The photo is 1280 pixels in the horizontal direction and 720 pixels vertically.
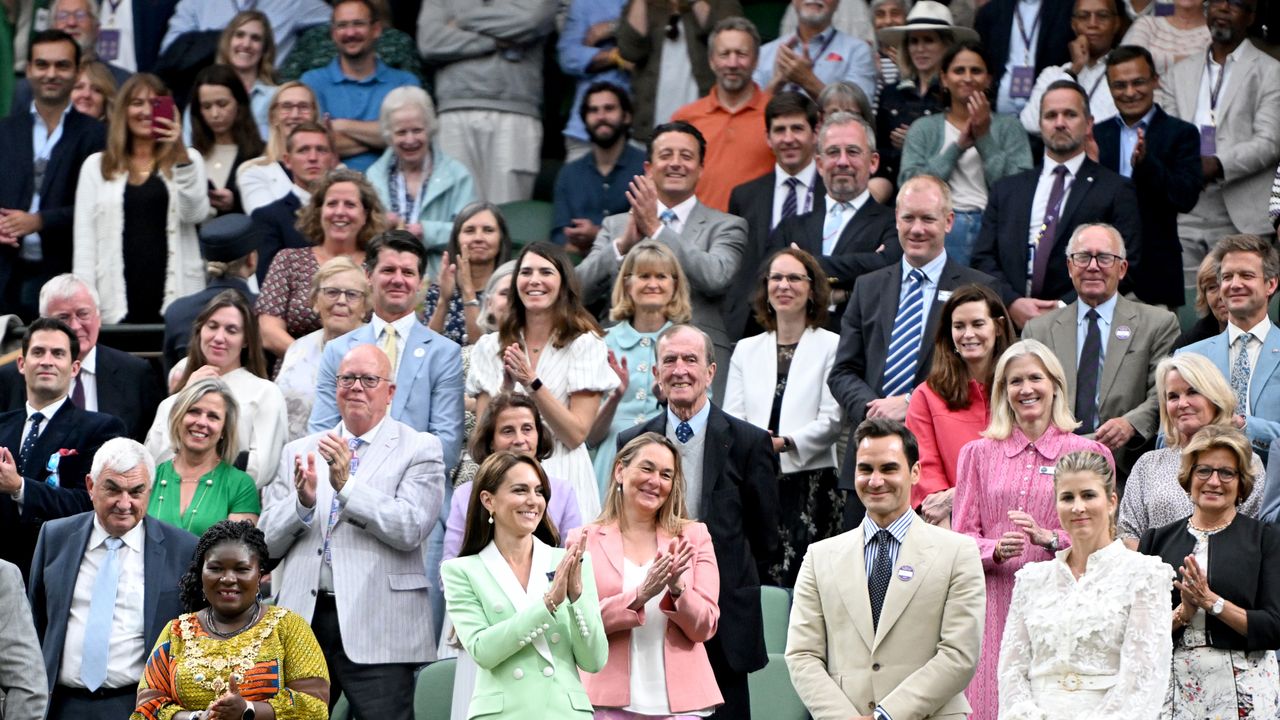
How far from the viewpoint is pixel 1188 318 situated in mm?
10773

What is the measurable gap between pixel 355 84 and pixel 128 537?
5.08 meters

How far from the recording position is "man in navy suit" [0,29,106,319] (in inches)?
456

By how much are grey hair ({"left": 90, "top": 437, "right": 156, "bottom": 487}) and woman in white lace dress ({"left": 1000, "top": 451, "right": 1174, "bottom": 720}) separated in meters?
3.37

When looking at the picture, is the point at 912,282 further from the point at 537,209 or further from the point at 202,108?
the point at 202,108

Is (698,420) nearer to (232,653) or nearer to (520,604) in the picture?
(520,604)

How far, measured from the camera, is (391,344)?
9.20 meters

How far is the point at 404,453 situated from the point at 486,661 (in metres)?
1.69

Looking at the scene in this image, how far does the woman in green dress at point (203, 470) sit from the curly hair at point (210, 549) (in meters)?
1.31

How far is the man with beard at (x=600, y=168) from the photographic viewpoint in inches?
462

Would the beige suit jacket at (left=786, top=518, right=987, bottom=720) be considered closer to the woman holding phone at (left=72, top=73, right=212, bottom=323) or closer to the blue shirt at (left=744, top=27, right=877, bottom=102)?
the woman holding phone at (left=72, top=73, right=212, bottom=323)

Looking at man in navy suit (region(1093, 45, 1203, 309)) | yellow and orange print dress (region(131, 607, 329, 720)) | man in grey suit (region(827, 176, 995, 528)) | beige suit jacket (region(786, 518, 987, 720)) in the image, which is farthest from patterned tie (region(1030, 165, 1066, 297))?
yellow and orange print dress (region(131, 607, 329, 720))

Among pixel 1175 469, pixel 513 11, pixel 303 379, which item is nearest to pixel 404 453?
pixel 303 379

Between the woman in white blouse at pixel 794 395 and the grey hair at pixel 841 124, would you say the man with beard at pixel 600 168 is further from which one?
the woman in white blouse at pixel 794 395

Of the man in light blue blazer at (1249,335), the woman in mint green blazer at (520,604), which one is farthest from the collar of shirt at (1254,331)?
the woman in mint green blazer at (520,604)
